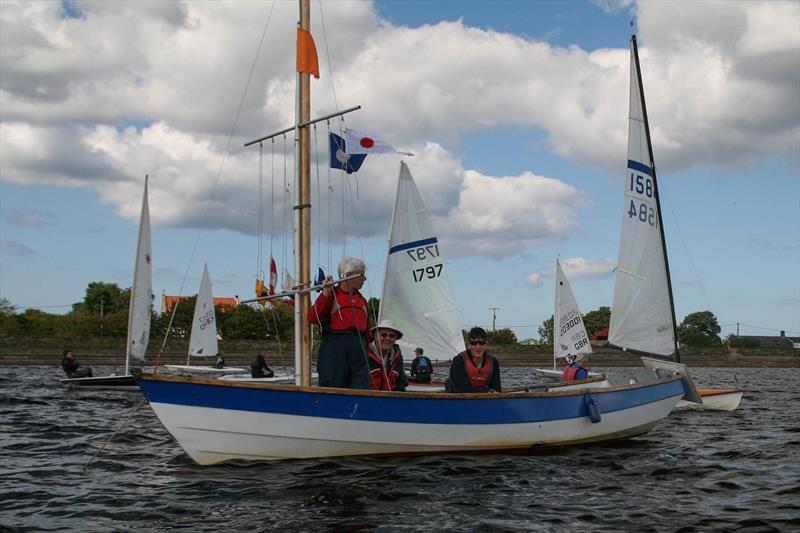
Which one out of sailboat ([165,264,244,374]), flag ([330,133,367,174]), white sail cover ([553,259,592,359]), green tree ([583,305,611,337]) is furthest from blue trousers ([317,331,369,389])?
green tree ([583,305,611,337])

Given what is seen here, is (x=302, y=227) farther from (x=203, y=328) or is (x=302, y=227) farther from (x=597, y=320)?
(x=597, y=320)

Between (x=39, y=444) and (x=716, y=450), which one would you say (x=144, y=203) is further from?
(x=716, y=450)

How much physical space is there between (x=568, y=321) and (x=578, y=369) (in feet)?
51.6

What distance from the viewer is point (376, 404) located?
9.77m

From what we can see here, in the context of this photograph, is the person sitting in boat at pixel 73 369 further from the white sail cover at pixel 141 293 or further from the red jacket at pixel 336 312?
the red jacket at pixel 336 312

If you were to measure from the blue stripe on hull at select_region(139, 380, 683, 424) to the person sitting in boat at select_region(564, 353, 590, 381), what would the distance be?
15.3ft

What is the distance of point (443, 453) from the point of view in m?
10.7

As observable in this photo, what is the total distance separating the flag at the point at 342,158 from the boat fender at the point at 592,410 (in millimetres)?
5185

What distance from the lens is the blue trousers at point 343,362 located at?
1016 cm

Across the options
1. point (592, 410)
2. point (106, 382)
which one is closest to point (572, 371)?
point (592, 410)

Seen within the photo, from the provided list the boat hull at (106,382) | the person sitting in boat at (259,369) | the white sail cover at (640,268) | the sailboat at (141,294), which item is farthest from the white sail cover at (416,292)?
the sailboat at (141,294)

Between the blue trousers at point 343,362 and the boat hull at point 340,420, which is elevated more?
the blue trousers at point 343,362

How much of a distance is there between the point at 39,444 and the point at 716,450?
36.0ft

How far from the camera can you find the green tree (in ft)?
398
